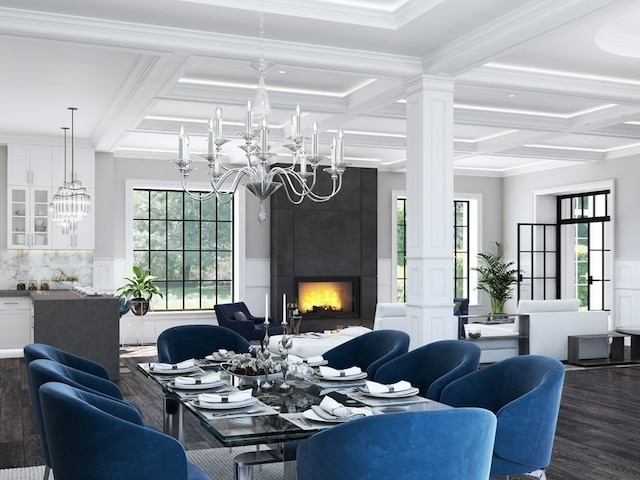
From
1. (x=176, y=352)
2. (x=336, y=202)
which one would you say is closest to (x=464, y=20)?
(x=176, y=352)

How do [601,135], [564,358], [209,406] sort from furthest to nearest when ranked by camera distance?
[601,135] → [564,358] → [209,406]

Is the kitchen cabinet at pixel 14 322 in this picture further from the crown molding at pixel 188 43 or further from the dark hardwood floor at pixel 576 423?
the crown molding at pixel 188 43

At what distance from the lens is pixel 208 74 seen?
22.6 feet

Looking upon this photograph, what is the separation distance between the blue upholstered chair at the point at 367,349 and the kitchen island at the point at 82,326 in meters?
3.23

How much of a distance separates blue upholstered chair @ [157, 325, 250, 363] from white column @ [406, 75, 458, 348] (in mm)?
1561

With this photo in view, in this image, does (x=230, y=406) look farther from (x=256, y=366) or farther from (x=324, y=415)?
(x=256, y=366)

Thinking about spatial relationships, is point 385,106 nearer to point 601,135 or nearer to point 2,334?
point 601,135

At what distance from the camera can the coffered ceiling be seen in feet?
16.1

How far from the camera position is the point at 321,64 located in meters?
5.64

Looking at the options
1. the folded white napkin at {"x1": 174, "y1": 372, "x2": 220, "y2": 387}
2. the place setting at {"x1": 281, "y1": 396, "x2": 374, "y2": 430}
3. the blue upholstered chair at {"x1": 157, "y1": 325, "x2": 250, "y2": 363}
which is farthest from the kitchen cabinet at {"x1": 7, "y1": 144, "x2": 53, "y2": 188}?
the place setting at {"x1": 281, "y1": 396, "x2": 374, "y2": 430}

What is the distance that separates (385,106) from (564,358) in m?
3.74

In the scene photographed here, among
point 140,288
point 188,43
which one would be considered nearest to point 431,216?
point 188,43

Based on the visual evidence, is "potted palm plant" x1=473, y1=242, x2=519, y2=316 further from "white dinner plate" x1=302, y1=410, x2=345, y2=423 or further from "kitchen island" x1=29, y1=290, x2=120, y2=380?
"white dinner plate" x1=302, y1=410, x2=345, y2=423

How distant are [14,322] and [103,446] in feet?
25.5
